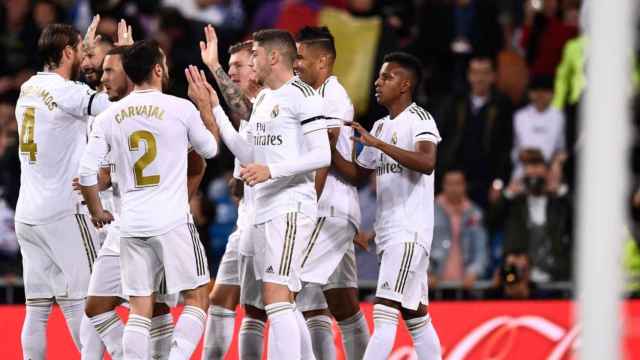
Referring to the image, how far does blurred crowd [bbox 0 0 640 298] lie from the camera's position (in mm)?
11953

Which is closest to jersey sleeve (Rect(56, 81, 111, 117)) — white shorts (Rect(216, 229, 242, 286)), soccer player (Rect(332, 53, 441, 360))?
white shorts (Rect(216, 229, 242, 286))

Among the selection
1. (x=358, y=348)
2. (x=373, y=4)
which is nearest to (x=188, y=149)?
(x=358, y=348)

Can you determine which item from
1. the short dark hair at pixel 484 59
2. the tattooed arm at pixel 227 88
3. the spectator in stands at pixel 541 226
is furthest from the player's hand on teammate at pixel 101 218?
the short dark hair at pixel 484 59

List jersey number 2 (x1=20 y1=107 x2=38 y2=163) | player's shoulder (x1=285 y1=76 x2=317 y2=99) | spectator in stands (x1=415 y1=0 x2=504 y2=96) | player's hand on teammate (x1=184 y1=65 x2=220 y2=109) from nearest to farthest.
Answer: player's hand on teammate (x1=184 y1=65 x2=220 y2=109) → player's shoulder (x1=285 y1=76 x2=317 y2=99) → jersey number 2 (x1=20 y1=107 x2=38 y2=163) → spectator in stands (x1=415 y1=0 x2=504 y2=96)

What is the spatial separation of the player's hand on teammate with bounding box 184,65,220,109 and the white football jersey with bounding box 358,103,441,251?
123cm

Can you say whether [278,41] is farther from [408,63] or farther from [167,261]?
[167,261]

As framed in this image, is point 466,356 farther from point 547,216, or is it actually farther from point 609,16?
point 609,16

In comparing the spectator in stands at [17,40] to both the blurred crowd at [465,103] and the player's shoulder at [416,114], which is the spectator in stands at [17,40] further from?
the player's shoulder at [416,114]

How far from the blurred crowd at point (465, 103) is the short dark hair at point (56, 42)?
10.7 ft

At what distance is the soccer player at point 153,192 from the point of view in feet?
25.5

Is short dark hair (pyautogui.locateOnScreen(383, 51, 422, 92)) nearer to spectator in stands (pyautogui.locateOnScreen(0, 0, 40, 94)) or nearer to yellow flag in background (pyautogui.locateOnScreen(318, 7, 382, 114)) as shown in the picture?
yellow flag in background (pyautogui.locateOnScreen(318, 7, 382, 114))

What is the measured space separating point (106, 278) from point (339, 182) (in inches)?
64.8

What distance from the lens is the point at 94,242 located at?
28.5 feet

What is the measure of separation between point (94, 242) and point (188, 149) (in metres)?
0.96
